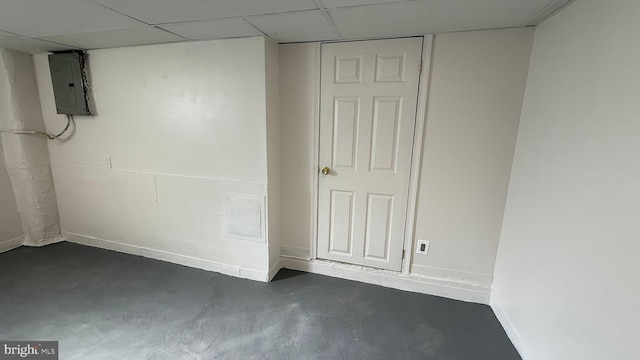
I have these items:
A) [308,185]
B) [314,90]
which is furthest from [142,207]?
[314,90]

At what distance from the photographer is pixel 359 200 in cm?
237

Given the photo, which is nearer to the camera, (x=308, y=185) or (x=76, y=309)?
(x=76, y=309)

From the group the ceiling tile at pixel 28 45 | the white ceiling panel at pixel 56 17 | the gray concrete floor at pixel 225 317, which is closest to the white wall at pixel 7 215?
the gray concrete floor at pixel 225 317

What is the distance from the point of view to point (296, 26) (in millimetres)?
1845

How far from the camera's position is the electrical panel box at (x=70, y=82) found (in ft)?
8.45

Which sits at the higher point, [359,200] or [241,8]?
[241,8]

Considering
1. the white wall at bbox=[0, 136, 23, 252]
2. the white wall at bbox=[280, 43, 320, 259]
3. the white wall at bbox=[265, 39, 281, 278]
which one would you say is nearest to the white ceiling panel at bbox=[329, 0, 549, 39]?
the white wall at bbox=[280, 43, 320, 259]

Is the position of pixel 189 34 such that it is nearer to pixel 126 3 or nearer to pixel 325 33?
pixel 126 3

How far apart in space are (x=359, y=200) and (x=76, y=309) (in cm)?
230

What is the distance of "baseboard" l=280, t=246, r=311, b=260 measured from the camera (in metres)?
2.61

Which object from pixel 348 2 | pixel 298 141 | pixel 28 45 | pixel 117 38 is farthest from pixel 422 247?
pixel 28 45

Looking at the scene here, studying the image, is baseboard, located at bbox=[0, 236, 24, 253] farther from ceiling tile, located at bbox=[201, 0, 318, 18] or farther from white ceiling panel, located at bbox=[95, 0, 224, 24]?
ceiling tile, located at bbox=[201, 0, 318, 18]

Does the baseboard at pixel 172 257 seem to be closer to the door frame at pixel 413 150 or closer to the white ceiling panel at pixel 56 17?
the door frame at pixel 413 150

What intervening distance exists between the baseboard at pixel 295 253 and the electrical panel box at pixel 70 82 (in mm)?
2314
